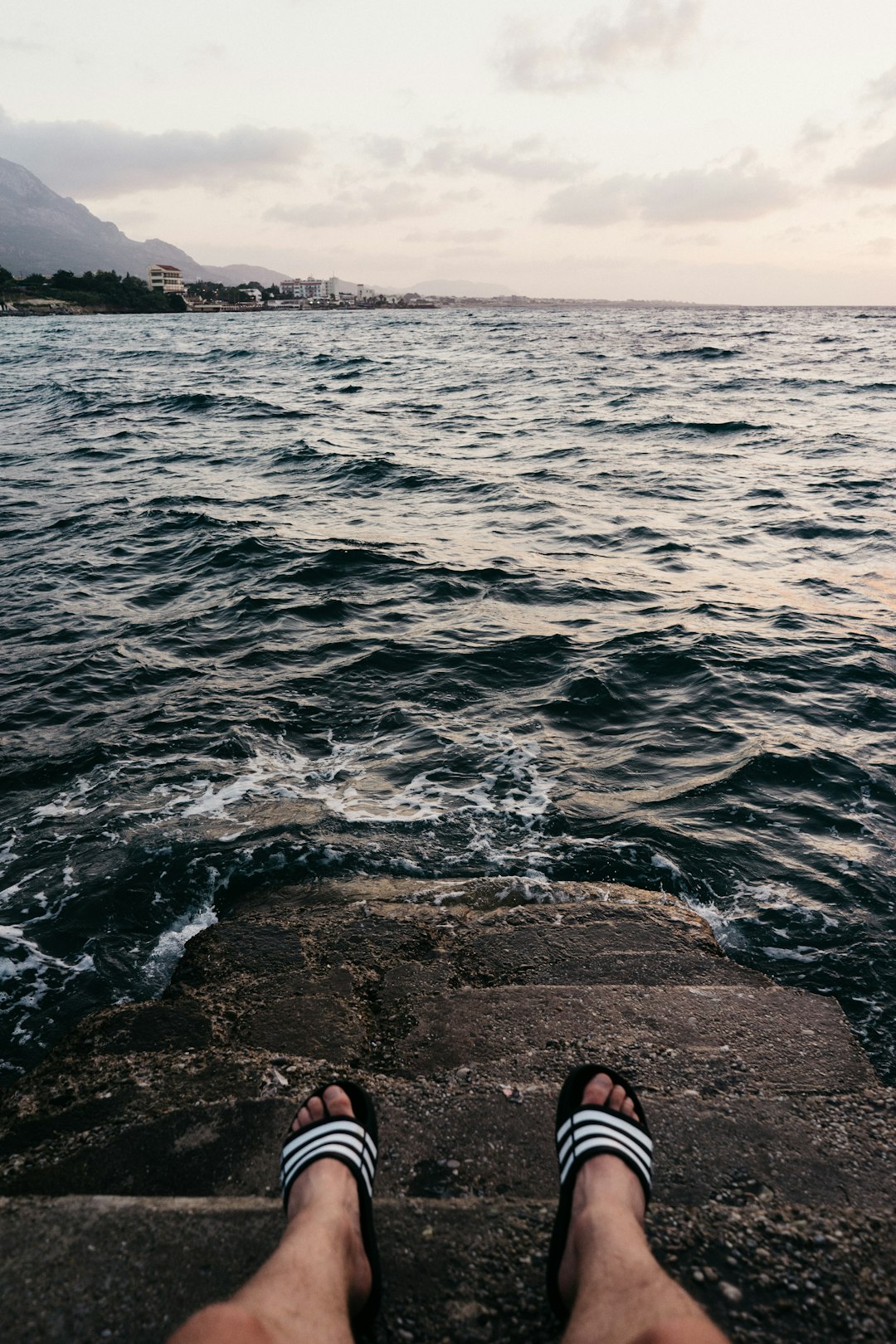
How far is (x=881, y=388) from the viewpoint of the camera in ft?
86.4

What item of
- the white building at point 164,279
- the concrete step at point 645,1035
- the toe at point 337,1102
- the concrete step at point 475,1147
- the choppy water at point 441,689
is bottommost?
the choppy water at point 441,689

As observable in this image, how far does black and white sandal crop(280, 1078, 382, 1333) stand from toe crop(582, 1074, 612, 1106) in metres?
0.69

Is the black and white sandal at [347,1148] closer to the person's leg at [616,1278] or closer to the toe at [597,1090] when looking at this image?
the person's leg at [616,1278]

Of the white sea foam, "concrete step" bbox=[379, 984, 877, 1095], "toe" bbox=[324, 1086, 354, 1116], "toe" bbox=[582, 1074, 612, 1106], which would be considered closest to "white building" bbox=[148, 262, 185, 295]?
the white sea foam

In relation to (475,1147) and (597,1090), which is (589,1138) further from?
(475,1147)

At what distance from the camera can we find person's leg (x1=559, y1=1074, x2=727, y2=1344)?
1.57m

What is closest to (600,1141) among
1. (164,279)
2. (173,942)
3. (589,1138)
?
(589,1138)

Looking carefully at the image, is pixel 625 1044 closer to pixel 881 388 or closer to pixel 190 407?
pixel 190 407

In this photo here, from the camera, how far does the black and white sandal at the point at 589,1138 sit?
210 centimetres

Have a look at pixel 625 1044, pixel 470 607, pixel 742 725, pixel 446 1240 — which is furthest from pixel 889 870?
pixel 470 607

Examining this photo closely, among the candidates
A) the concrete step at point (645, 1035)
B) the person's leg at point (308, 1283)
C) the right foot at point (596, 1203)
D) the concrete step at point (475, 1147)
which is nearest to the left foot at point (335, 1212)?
the person's leg at point (308, 1283)

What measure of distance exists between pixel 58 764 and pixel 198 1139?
383cm

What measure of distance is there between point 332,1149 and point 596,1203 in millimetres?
771

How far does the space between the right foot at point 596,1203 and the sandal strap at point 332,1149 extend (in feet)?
1.98
